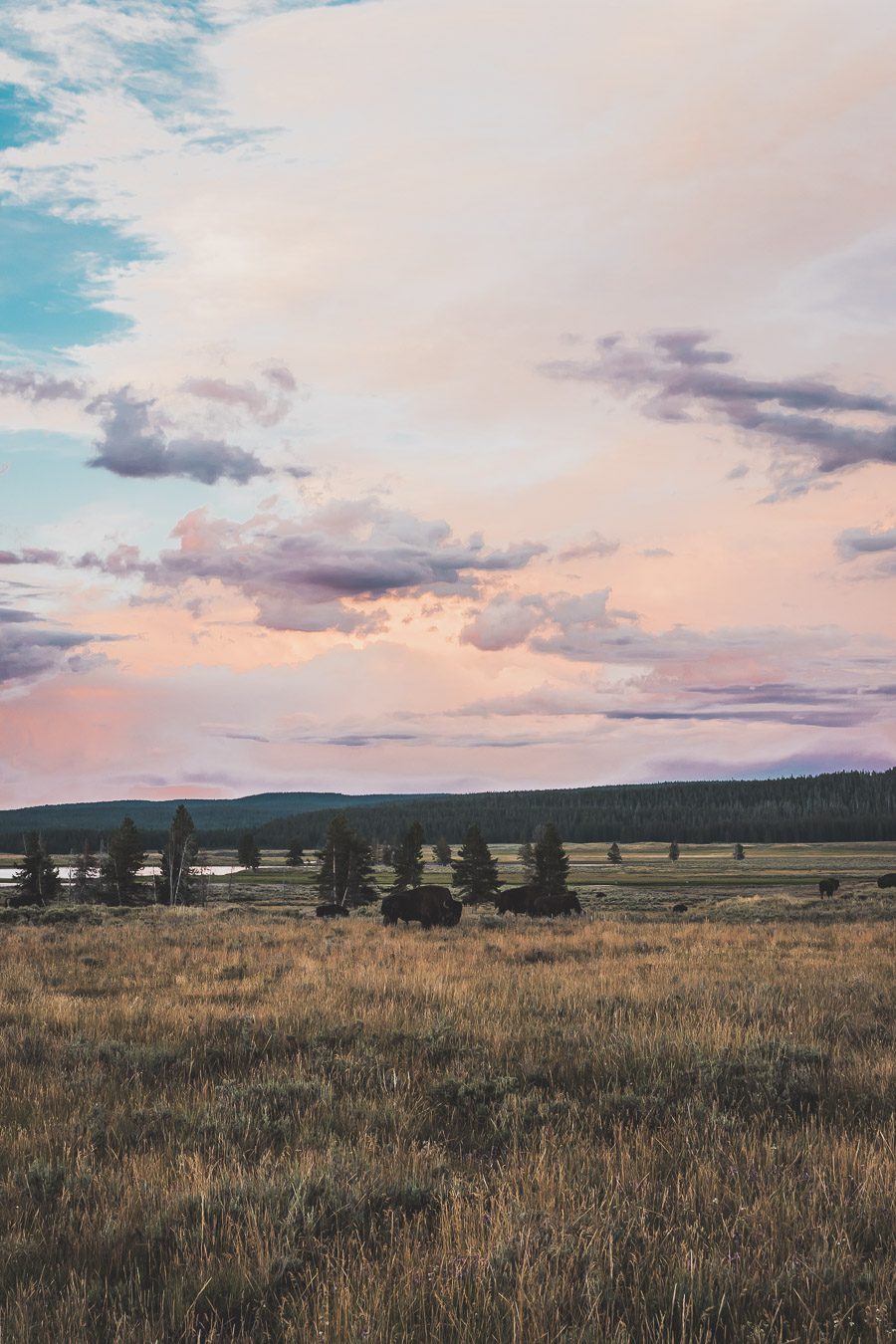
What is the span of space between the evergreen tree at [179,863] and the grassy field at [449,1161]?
69044 millimetres

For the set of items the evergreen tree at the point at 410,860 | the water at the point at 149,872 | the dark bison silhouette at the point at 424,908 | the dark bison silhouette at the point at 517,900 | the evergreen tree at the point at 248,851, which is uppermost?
the dark bison silhouette at the point at 424,908

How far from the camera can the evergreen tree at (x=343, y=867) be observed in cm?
7600

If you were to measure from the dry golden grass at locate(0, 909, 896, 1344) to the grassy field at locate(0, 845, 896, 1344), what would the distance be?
0.07ft

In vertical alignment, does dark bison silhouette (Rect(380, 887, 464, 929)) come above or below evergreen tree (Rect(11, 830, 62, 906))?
above

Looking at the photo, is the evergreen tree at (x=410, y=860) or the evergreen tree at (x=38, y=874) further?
the evergreen tree at (x=410, y=860)

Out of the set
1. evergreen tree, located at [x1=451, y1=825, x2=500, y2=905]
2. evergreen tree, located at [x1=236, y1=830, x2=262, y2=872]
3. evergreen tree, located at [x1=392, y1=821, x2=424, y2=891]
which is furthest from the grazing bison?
evergreen tree, located at [x1=236, y1=830, x2=262, y2=872]

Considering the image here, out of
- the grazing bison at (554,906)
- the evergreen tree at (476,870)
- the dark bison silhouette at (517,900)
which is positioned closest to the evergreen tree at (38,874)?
the evergreen tree at (476,870)

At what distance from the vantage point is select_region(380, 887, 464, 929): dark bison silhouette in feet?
89.5

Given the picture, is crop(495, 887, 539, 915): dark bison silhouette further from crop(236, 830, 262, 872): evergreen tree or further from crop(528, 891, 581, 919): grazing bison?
crop(236, 830, 262, 872): evergreen tree

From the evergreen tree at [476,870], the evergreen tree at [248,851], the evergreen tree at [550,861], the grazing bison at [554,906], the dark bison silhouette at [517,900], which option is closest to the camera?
the grazing bison at [554,906]

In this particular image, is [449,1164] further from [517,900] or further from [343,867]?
[343,867]

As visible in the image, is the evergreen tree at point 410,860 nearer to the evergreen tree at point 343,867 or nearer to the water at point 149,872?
the evergreen tree at point 343,867

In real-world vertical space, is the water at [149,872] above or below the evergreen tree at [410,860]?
below

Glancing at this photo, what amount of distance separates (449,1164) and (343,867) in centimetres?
7291
